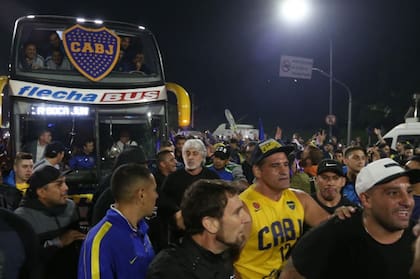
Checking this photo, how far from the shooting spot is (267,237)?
3641 millimetres

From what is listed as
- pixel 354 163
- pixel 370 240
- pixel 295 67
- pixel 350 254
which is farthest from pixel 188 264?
pixel 295 67

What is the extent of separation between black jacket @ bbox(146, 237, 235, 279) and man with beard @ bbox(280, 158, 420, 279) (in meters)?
0.63

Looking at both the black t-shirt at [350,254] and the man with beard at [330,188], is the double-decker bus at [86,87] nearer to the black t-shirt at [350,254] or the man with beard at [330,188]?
the man with beard at [330,188]

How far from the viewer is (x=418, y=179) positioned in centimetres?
293

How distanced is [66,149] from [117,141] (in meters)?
0.86

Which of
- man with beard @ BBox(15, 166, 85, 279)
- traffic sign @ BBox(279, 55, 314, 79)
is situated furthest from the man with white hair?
traffic sign @ BBox(279, 55, 314, 79)

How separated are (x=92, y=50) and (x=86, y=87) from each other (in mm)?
773

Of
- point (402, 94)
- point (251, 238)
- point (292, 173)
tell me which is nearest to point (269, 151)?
point (251, 238)

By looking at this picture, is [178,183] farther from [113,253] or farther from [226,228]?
[226,228]

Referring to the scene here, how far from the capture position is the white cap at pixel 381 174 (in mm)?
2754

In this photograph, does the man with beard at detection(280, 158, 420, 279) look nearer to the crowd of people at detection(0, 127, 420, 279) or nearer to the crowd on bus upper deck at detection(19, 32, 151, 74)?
the crowd of people at detection(0, 127, 420, 279)

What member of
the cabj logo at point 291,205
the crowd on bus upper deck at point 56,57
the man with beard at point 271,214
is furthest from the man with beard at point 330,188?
the crowd on bus upper deck at point 56,57

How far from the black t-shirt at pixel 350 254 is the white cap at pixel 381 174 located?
241 millimetres

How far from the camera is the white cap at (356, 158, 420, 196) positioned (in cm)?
275
